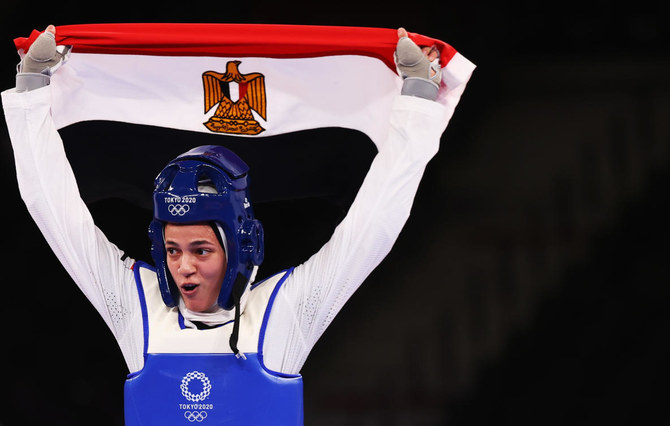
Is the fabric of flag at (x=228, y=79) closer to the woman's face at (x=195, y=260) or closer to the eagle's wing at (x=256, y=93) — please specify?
the eagle's wing at (x=256, y=93)

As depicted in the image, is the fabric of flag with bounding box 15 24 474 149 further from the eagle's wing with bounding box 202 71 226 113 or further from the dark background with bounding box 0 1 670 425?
the dark background with bounding box 0 1 670 425

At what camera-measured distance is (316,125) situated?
3238 millimetres

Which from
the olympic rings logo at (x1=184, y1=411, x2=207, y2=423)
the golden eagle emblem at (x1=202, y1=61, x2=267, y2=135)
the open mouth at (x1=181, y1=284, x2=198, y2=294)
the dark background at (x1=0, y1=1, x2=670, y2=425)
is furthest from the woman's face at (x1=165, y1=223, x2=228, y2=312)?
the dark background at (x1=0, y1=1, x2=670, y2=425)

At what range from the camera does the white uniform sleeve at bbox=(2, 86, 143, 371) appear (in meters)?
2.88

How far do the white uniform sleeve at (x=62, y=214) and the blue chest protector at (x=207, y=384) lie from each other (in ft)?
0.33

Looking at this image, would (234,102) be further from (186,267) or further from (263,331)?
(263,331)

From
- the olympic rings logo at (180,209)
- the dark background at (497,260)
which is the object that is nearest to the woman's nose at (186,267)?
the olympic rings logo at (180,209)

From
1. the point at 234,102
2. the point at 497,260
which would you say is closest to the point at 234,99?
the point at 234,102

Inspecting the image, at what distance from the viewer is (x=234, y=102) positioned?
10.5ft

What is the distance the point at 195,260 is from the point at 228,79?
707 mm

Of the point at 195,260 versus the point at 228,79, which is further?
the point at 228,79

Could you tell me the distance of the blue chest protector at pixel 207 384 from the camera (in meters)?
2.79

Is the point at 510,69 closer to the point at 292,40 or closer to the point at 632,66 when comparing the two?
the point at 632,66

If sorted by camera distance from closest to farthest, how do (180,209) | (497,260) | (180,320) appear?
(180,209)
(180,320)
(497,260)
